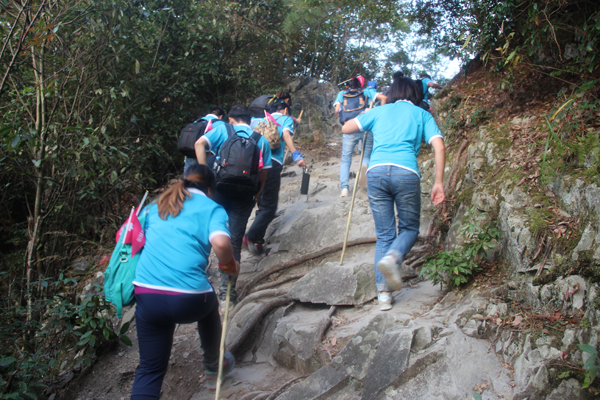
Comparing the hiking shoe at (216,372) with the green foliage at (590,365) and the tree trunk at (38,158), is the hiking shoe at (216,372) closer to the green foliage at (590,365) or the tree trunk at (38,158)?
the green foliage at (590,365)

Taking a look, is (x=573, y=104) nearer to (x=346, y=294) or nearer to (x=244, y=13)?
(x=346, y=294)

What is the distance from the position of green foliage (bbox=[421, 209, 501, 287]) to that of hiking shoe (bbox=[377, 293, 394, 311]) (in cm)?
41

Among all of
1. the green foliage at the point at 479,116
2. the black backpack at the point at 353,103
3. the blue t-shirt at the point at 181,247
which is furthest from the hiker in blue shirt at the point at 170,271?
the green foliage at the point at 479,116

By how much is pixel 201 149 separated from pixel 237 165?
0.49 meters

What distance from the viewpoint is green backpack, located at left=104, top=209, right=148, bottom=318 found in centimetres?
264

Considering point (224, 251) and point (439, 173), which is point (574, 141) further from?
point (224, 251)

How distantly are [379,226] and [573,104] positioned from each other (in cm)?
234

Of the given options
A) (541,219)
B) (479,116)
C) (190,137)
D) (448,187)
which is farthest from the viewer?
(479,116)

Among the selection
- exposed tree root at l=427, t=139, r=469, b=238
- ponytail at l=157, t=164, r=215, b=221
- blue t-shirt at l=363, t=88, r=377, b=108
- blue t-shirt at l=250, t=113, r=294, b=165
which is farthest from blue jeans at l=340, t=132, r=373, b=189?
ponytail at l=157, t=164, r=215, b=221

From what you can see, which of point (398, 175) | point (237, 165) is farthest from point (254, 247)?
point (398, 175)

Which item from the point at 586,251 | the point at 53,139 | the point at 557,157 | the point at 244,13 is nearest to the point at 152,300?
the point at 586,251

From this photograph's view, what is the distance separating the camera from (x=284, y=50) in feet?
47.0

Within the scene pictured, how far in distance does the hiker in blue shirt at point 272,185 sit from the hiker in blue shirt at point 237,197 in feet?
1.65

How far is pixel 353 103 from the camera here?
6.54 m
